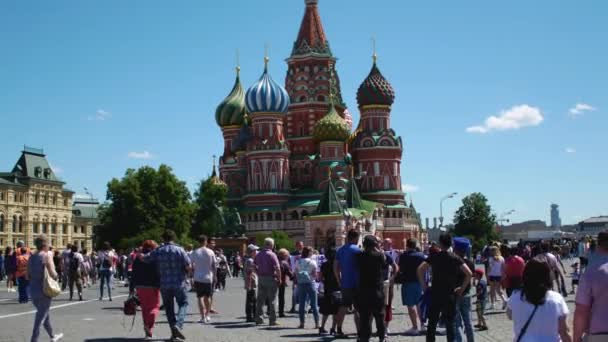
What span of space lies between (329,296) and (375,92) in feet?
211

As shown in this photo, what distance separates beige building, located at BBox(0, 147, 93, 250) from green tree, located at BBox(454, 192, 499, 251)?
49800 mm

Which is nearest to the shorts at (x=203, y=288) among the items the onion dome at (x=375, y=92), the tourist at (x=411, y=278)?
the tourist at (x=411, y=278)

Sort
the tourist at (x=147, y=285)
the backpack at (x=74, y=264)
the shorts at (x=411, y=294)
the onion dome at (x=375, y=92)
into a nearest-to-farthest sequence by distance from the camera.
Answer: the tourist at (x=147, y=285) < the shorts at (x=411, y=294) < the backpack at (x=74, y=264) < the onion dome at (x=375, y=92)

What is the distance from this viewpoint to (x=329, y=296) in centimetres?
1427

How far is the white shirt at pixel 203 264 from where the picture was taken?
52.4 ft

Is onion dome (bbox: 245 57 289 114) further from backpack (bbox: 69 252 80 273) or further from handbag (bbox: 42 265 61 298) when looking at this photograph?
handbag (bbox: 42 265 61 298)

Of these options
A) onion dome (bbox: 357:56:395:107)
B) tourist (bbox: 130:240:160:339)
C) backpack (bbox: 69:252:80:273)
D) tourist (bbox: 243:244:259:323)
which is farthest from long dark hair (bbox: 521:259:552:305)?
onion dome (bbox: 357:56:395:107)

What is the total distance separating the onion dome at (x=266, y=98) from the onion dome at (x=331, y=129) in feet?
13.3

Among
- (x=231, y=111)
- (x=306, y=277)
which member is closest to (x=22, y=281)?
(x=306, y=277)

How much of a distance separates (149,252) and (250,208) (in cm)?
6052

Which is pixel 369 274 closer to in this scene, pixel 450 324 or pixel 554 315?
pixel 450 324

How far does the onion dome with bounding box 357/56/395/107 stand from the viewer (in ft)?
254

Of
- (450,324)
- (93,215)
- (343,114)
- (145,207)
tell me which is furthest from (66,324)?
(93,215)

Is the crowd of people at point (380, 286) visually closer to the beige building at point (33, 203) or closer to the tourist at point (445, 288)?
the tourist at point (445, 288)
